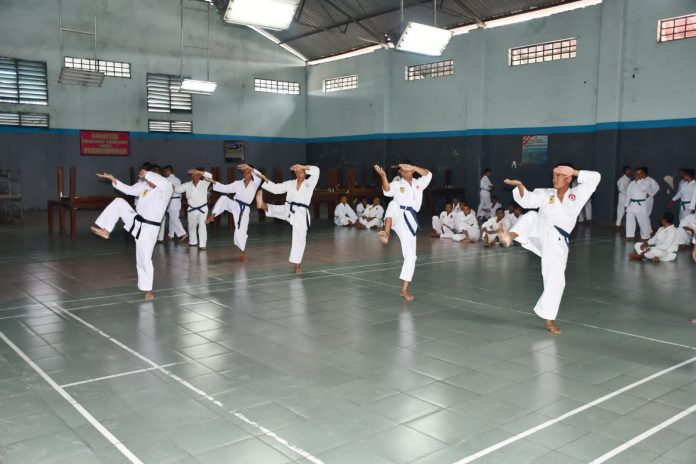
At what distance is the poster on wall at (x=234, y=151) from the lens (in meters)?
22.9

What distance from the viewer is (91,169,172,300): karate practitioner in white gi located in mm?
7285

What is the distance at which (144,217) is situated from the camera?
731cm

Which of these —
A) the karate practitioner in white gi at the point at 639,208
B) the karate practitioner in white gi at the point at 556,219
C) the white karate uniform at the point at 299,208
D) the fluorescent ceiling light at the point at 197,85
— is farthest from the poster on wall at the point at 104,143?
the karate practitioner in white gi at the point at 556,219

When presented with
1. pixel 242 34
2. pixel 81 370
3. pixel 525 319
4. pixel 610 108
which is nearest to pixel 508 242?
pixel 525 319

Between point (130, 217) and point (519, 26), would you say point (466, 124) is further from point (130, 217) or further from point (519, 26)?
point (130, 217)

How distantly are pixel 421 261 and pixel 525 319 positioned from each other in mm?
3996

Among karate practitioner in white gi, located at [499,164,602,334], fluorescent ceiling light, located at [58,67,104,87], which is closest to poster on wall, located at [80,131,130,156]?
fluorescent ceiling light, located at [58,67,104,87]

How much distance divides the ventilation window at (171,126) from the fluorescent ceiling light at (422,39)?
11998mm

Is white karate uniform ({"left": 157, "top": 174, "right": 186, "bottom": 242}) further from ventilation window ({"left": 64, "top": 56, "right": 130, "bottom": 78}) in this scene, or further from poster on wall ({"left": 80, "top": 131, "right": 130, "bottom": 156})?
poster on wall ({"left": 80, "top": 131, "right": 130, "bottom": 156})

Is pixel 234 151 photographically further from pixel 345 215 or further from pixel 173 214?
pixel 173 214

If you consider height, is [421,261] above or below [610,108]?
below

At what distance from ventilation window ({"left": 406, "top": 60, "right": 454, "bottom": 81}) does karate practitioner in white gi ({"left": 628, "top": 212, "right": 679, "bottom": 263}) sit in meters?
10.4

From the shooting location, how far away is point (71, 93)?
1938 centimetres

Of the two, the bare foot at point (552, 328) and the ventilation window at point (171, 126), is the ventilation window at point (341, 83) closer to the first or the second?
the ventilation window at point (171, 126)
